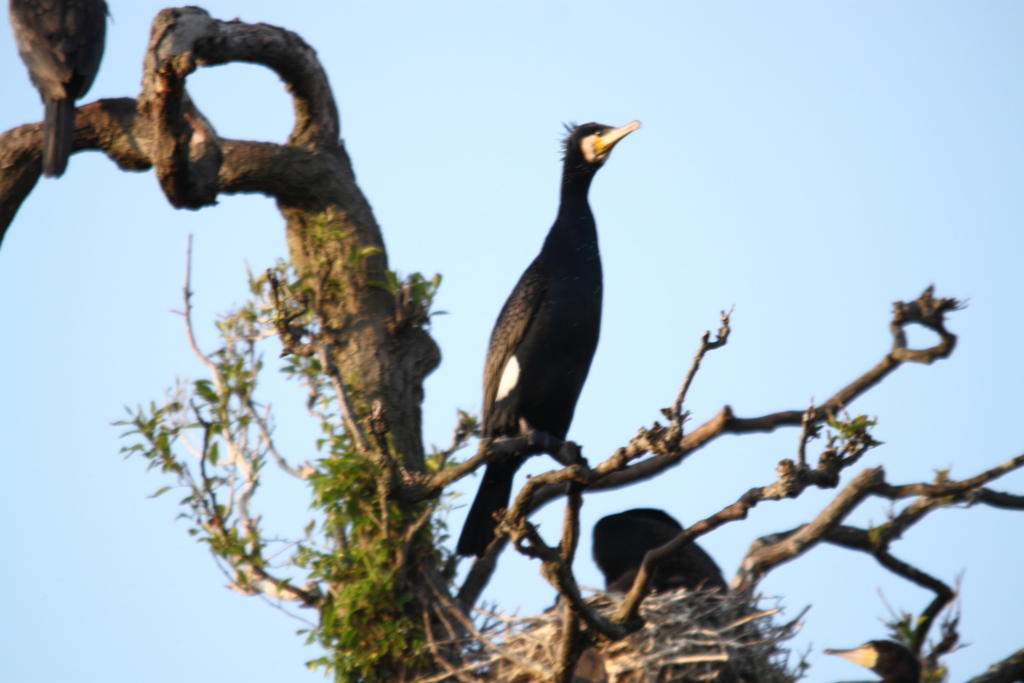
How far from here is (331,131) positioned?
5609 millimetres

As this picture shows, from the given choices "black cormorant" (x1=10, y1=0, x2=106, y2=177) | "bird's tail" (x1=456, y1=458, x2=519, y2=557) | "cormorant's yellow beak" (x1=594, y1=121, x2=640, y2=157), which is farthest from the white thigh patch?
"black cormorant" (x1=10, y1=0, x2=106, y2=177)

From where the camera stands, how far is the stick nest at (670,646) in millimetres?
4480

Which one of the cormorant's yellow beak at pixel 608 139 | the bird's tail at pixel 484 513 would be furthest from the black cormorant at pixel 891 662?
the cormorant's yellow beak at pixel 608 139

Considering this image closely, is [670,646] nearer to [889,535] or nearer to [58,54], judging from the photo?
[889,535]

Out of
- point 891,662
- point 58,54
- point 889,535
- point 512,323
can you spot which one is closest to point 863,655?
point 891,662

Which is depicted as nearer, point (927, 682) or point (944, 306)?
point (944, 306)

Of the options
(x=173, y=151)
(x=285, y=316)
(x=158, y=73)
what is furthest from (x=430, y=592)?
(x=158, y=73)

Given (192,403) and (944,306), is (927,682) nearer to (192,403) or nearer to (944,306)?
(944,306)

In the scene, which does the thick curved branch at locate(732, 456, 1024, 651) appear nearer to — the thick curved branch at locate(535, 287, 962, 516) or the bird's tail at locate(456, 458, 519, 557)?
the thick curved branch at locate(535, 287, 962, 516)

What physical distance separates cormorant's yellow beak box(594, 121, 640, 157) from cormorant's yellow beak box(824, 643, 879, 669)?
2983 millimetres

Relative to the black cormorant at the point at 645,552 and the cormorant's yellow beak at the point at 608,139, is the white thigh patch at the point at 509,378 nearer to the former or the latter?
the cormorant's yellow beak at the point at 608,139

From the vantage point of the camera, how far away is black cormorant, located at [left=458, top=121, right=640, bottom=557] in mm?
4066

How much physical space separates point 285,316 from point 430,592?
1873 millimetres

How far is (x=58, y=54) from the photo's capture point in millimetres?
4773
